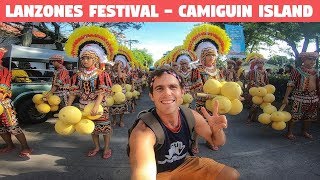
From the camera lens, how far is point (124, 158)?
17.8 feet

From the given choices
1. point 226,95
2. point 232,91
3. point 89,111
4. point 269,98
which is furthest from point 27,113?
point 269,98

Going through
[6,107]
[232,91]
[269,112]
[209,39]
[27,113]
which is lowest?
[27,113]

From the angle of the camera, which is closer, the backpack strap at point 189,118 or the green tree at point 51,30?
the backpack strap at point 189,118

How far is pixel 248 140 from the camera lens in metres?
6.71

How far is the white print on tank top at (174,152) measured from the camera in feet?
8.55

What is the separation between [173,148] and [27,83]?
21.1 ft

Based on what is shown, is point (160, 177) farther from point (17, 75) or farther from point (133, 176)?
point (17, 75)

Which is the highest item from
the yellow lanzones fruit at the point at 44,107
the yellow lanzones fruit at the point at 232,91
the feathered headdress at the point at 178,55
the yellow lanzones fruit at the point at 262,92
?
the feathered headdress at the point at 178,55

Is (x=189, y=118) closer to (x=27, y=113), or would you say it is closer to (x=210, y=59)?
(x=210, y=59)

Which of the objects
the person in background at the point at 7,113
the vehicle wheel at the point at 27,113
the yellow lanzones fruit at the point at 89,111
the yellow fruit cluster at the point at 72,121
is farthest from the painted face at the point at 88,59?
the vehicle wheel at the point at 27,113

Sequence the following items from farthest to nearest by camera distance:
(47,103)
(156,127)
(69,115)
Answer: (47,103) → (69,115) → (156,127)

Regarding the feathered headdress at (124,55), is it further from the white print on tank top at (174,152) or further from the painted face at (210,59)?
the white print on tank top at (174,152)

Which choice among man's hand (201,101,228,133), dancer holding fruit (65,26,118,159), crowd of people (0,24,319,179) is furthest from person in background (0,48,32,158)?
man's hand (201,101,228,133)

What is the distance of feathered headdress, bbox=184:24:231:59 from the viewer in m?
5.55
